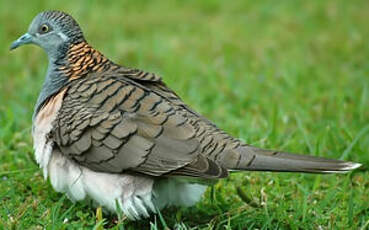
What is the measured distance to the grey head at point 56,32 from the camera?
464 cm

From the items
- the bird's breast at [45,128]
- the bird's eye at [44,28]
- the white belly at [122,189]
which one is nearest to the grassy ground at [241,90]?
the white belly at [122,189]

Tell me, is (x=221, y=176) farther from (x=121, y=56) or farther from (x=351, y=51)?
(x=351, y=51)

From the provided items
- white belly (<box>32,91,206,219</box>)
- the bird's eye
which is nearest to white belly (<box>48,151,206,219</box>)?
white belly (<box>32,91,206,219</box>)

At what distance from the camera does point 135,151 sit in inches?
156

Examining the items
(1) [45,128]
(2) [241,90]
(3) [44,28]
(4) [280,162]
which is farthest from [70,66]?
(2) [241,90]

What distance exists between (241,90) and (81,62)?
257cm

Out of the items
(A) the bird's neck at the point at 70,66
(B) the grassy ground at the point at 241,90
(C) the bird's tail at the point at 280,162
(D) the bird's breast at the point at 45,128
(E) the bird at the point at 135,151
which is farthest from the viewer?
(A) the bird's neck at the point at 70,66

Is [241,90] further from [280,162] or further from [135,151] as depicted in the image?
[280,162]

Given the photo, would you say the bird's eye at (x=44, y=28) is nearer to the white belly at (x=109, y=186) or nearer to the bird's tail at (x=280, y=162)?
the white belly at (x=109, y=186)

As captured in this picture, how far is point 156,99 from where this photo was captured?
4238 mm

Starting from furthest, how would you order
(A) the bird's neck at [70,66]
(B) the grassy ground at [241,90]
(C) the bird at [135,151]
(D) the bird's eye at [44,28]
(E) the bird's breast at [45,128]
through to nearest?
(D) the bird's eye at [44,28]
(A) the bird's neck at [70,66]
(B) the grassy ground at [241,90]
(E) the bird's breast at [45,128]
(C) the bird at [135,151]

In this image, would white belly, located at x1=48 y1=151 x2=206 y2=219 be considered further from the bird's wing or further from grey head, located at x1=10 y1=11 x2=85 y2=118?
grey head, located at x1=10 y1=11 x2=85 y2=118

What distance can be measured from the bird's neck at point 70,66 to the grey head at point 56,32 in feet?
0.09

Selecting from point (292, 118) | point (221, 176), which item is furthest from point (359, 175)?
point (221, 176)
